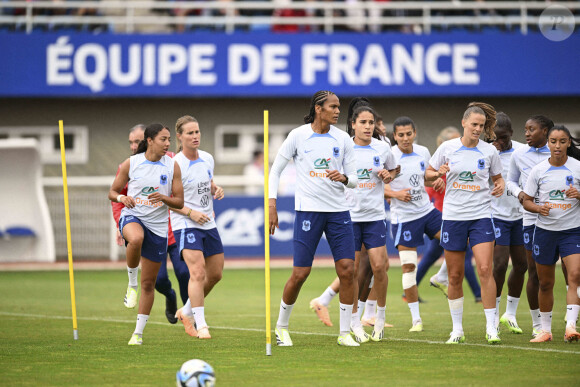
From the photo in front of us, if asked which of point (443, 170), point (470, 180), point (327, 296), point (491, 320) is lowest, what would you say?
point (327, 296)

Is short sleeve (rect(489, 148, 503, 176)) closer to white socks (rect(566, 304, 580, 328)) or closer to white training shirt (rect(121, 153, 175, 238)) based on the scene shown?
white socks (rect(566, 304, 580, 328))

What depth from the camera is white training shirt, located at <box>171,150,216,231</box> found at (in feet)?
36.3

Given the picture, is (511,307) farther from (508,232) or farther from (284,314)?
(284,314)

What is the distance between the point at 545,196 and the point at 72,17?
63.2 ft

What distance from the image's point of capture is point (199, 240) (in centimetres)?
1103

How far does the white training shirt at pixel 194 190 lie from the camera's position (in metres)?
11.1

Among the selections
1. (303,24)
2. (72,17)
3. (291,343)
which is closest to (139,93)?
(72,17)

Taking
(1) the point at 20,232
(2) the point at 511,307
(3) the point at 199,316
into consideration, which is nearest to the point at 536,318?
(2) the point at 511,307

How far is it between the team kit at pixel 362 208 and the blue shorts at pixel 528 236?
14mm

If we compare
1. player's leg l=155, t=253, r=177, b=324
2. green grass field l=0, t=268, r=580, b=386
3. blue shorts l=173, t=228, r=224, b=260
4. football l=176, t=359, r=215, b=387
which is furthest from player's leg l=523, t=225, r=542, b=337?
football l=176, t=359, r=215, b=387

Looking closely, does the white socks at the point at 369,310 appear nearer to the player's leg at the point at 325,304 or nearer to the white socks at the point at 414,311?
the player's leg at the point at 325,304

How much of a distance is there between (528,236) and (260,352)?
3454 mm

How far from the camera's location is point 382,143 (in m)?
11.2

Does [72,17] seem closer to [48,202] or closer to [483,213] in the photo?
[48,202]
